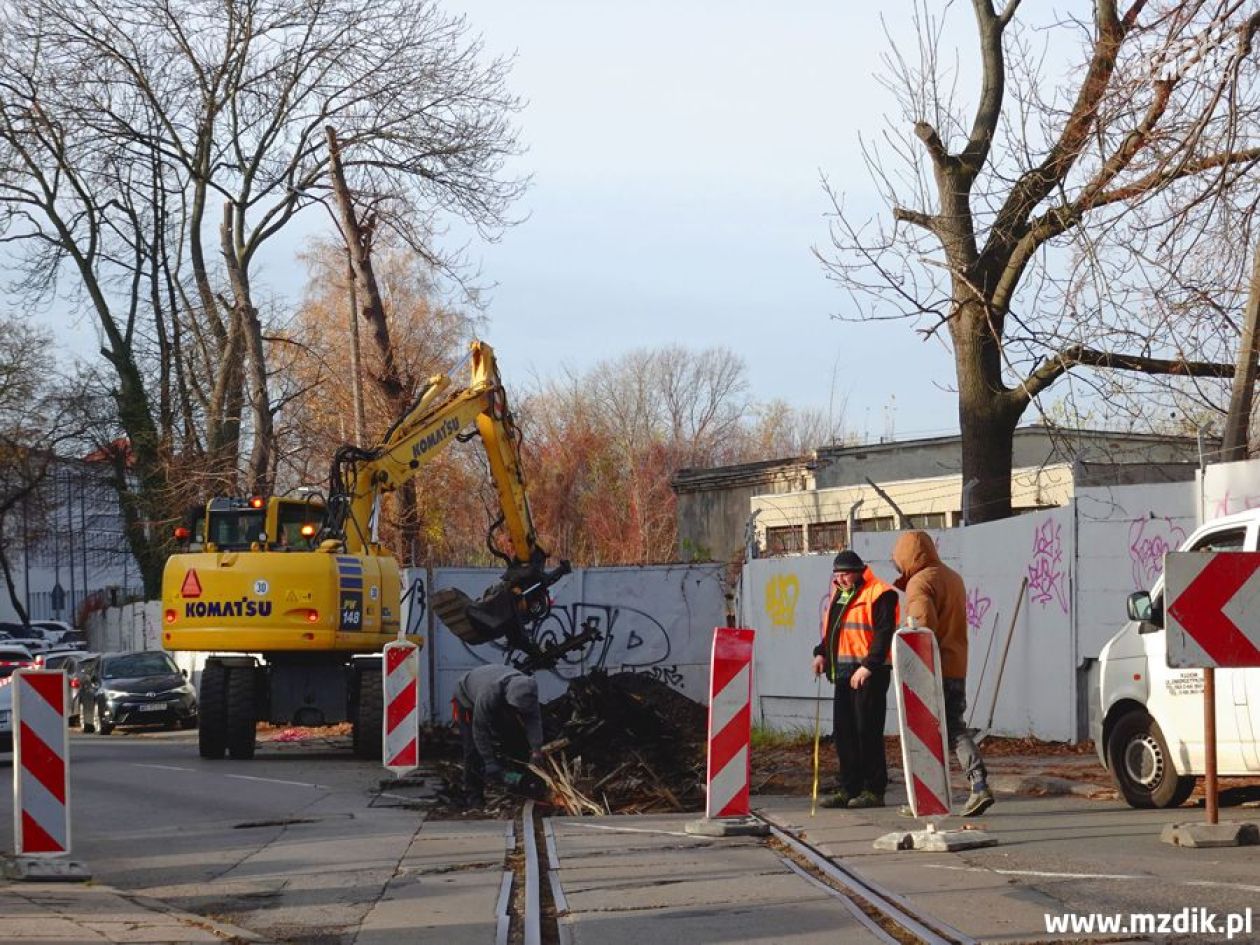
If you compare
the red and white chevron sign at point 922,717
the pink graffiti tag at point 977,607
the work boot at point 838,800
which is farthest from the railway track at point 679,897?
the pink graffiti tag at point 977,607

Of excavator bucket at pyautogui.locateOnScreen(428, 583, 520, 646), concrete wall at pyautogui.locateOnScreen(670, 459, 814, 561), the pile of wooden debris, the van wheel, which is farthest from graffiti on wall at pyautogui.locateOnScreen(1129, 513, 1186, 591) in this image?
concrete wall at pyautogui.locateOnScreen(670, 459, 814, 561)

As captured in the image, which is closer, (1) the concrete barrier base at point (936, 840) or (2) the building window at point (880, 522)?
(1) the concrete barrier base at point (936, 840)

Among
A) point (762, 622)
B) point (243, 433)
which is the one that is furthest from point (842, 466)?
point (762, 622)

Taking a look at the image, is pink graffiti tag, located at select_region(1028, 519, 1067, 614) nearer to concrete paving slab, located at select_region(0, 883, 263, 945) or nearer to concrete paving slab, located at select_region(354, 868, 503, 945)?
concrete paving slab, located at select_region(354, 868, 503, 945)

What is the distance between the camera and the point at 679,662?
25.0 metres

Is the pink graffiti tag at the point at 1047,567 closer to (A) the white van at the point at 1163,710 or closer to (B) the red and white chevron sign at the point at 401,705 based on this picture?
(A) the white van at the point at 1163,710

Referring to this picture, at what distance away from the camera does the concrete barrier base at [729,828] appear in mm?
10953

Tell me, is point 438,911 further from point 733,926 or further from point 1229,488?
point 1229,488

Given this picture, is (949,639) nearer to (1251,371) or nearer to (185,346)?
(1251,371)

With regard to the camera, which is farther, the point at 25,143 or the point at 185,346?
the point at 185,346

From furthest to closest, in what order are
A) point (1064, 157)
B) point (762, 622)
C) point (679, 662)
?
1. point (679, 662)
2. point (762, 622)
3. point (1064, 157)

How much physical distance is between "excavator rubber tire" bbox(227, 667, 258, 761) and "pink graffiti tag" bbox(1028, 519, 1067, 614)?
967cm

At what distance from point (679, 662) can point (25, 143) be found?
22.3 m

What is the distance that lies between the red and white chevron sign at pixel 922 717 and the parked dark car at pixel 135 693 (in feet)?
72.0
